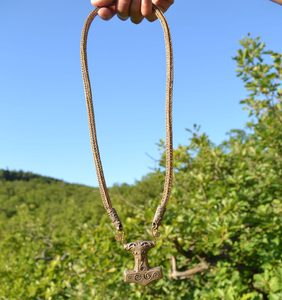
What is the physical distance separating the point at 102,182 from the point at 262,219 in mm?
1804

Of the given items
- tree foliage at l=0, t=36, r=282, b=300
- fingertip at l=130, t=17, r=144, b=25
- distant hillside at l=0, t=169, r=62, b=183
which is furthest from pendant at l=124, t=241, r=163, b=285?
distant hillside at l=0, t=169, r=62, b=183

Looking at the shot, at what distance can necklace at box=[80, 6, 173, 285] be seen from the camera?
1.09 metres

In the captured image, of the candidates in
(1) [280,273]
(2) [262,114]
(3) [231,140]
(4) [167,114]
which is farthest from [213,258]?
(4) [167,114]

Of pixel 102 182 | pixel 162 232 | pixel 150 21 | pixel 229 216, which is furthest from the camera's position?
pixel 162 232

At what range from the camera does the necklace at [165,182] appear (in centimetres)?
109

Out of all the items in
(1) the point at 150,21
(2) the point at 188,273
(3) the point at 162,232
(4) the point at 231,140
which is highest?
(4) the point at 231,140

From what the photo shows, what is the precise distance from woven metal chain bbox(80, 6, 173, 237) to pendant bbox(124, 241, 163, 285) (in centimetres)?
5

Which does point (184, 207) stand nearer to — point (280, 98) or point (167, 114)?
point (280, 98)

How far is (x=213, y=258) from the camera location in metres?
2.92

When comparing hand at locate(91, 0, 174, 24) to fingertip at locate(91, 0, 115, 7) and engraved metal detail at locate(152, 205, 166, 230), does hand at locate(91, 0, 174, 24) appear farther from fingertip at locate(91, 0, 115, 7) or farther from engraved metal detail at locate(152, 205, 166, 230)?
engraved metal detail at locate(152, 205, 166, 230)

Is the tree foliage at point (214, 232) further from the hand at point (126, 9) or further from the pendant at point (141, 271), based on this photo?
the hand at point (126, 9)

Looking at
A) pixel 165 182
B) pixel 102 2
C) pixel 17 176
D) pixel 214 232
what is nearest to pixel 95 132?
pixel 165 182

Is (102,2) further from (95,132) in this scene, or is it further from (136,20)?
(95,132)

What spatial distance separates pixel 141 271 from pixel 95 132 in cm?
33
